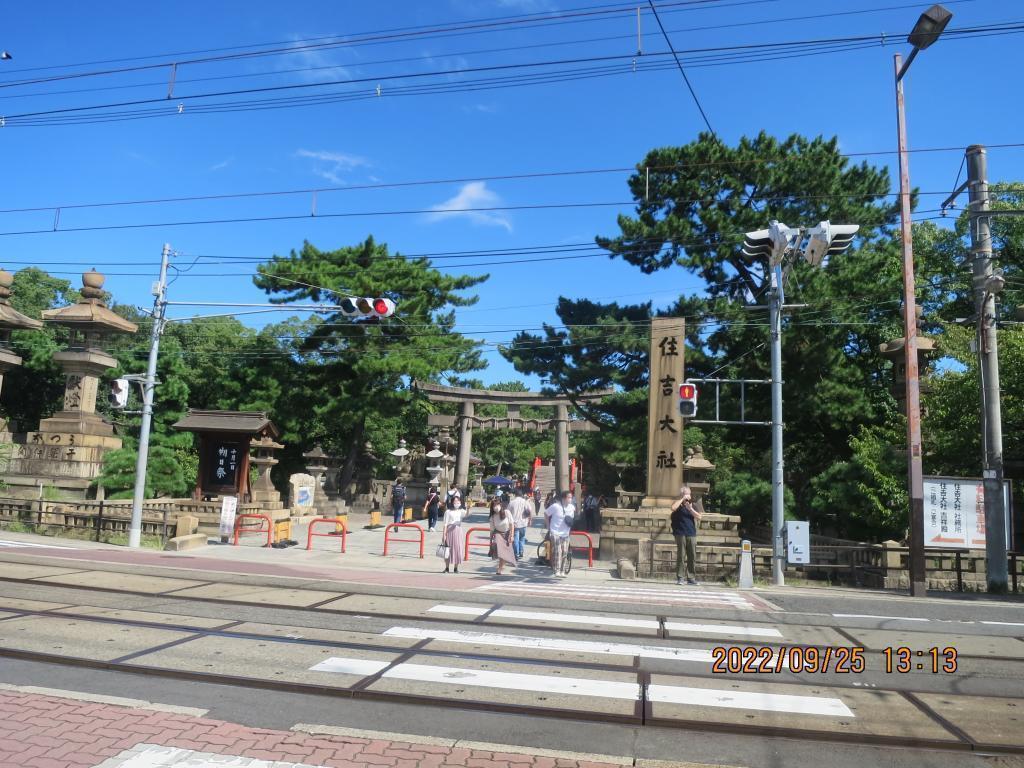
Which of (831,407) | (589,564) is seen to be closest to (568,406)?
(831,407)

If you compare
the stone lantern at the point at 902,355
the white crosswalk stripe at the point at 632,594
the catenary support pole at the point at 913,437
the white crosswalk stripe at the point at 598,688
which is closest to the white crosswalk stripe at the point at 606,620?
the white crosswalk stripe at the point at 632,594

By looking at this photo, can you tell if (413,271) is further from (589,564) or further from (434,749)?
(434,749)

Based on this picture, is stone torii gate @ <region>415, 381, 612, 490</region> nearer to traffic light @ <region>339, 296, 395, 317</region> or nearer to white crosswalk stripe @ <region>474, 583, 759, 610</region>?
white crosswalk stripe @ <region>474, 583, 759, 610</region>

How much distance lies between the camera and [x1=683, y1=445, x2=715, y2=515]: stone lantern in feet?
72.1

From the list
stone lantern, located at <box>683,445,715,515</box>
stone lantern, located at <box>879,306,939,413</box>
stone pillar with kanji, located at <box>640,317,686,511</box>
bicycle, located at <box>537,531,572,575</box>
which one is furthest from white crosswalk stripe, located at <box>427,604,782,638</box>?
stone lantern, located at <box>683,445,715,515</box>

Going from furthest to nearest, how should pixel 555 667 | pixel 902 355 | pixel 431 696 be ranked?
pixel 902 355
pixel 555 667
pixel 431 696

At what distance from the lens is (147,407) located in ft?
57.7

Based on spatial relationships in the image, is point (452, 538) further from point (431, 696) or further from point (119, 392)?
point (119, 392)

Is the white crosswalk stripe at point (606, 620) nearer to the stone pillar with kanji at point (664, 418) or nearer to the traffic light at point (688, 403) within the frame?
the traffic light at point (688, 403)

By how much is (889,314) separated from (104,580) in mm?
23996

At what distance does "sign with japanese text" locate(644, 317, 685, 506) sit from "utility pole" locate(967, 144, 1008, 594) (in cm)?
755

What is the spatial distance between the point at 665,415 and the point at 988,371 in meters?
8.12

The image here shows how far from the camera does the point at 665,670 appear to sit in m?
6.71
